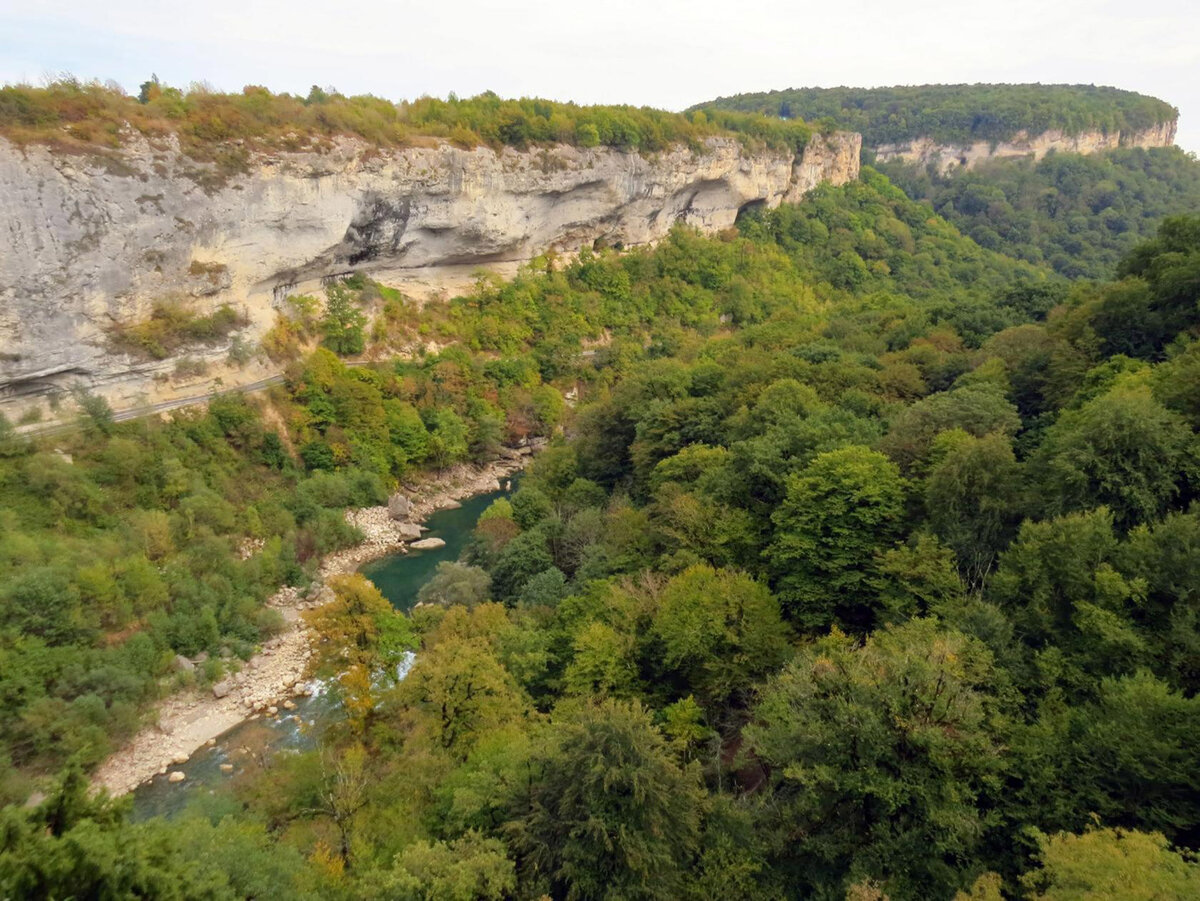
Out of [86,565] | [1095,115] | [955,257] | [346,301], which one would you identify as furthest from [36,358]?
[1095,115]

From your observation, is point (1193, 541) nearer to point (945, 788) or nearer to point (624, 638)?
point (945, 788)

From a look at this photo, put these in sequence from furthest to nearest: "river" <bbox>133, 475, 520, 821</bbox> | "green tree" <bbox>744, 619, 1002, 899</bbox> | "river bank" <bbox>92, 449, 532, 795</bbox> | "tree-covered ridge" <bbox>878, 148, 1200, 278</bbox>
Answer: "tree-covered ridge" <bbox>878, 148, 1200, 278</bbox> → "river bank" <bbox>92, 449, 532, 795</bbox> → "river" <bbox>133, 475, 520, 821</bbox> → "green tree" <bbox>744, 619, 1002, 899</bbox>

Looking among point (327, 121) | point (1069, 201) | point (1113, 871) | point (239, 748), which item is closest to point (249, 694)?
point (239, 748)

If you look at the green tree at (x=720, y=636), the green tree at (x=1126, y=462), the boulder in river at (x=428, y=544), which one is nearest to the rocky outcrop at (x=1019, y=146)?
the boulder in river at (x=428, y=544)

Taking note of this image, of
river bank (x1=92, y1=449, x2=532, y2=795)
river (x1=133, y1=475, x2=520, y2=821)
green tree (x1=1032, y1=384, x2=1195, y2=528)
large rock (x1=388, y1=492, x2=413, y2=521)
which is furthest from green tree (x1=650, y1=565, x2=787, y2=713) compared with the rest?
large rock (x1=388, y1=492, x2=413, y2=521)

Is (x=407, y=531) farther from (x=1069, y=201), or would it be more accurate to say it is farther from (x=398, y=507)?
(x=1069, y=201)

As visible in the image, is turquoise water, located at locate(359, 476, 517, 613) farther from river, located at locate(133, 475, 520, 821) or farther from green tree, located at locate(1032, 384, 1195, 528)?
green tree, located at locate(1032, 384, 1195, 528)
